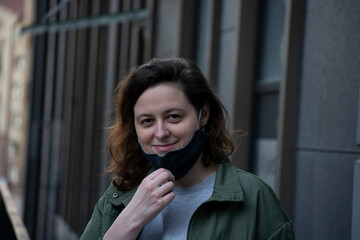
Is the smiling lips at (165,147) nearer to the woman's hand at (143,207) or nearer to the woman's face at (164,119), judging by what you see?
the woman's face at (164,119)

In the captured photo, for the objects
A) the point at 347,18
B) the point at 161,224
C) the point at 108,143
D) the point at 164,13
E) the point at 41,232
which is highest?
the point at 164,13

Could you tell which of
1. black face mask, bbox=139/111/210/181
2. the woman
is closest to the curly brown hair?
the woman

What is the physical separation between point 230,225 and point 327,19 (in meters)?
1.77

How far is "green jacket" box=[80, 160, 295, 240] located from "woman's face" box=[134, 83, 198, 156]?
247 millimetres

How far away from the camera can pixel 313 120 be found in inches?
151

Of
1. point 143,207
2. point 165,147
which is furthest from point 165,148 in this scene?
point 143,207

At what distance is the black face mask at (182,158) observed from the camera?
2561 millimetres

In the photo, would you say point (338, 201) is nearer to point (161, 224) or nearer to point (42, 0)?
point (161, 224)

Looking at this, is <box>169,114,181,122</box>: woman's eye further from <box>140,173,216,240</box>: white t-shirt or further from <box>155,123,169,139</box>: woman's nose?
<box>140,173,216,240</box>: white t-shirt

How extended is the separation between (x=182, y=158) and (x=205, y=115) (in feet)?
0.89

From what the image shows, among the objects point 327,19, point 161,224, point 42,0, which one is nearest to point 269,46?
point 327,19

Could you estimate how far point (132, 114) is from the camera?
9.20 ft

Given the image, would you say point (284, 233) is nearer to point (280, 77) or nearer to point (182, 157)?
point (182, 157)

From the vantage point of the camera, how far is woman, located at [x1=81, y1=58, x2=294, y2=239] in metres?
2.44
